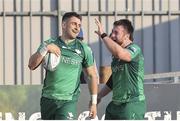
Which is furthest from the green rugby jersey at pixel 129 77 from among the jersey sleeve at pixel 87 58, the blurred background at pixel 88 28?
the blurred background at pixel 88 28

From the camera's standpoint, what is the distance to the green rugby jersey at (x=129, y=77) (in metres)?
5.54

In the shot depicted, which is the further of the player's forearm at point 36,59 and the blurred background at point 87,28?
the blurred background at point 87,28

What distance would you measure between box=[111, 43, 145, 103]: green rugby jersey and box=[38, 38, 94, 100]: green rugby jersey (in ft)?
1.20

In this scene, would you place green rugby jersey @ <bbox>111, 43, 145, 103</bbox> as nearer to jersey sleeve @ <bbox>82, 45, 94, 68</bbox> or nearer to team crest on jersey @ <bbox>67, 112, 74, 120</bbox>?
jersey sleeve @ <bbox>82, 45, 94, 68</bbox>

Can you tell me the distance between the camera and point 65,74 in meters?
5.47

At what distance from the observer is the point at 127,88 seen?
5.55 meters

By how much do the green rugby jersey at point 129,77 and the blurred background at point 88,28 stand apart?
6.96 m

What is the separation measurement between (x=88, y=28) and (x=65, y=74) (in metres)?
7.74

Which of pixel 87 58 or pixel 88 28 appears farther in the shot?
pixel 88 28

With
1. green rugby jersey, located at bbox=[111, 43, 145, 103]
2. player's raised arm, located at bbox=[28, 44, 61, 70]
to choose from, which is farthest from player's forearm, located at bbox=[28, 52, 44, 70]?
green rugby jersey, located at bbox=[111, 43, 145, 103]

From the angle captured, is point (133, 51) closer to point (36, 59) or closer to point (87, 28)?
point (36, 59)

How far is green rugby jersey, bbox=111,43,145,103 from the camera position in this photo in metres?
5.54

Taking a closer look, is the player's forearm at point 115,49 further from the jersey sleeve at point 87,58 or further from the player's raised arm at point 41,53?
the player's raised arm at point 41,53

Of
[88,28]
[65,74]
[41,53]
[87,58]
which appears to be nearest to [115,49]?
[87,58]
